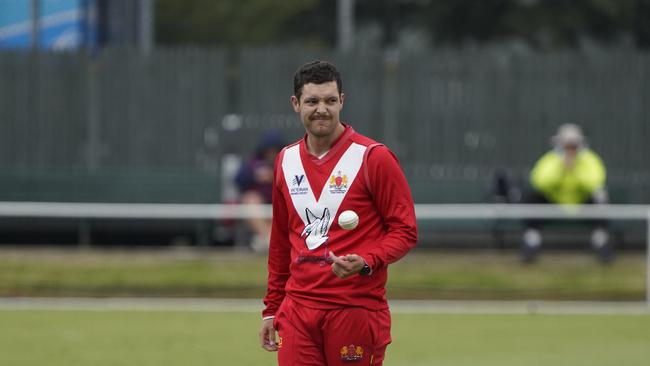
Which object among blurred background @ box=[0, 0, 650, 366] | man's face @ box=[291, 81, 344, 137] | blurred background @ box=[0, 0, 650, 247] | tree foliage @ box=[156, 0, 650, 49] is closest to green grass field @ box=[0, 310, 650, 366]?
blurred background @ box=[0, 0, 650, 366]

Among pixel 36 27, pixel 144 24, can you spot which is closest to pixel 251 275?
pixel 36 27

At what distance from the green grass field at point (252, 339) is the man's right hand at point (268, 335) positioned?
3942 millimetres

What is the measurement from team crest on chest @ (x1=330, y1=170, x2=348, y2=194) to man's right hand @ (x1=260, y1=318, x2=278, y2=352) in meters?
0.71

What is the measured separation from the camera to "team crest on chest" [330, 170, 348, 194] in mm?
5617

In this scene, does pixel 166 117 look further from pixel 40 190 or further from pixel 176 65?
pixel 40 190

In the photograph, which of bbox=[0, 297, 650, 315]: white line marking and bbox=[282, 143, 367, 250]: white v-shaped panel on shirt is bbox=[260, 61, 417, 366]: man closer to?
bbox=[282, 143, 367, 250]: white v-shaped panel on shirt

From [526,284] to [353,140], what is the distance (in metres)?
9.41

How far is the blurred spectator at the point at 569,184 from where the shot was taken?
15.7 metres

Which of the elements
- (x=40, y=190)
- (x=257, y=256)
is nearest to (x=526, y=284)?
(x=257, y=256)

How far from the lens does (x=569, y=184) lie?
52.0 ft

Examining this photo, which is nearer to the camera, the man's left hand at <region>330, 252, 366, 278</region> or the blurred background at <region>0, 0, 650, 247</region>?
the man's left hand at <region>330, 252, 366, 278</region>

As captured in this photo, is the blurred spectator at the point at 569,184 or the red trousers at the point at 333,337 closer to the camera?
the red trousers at the point at 333,337

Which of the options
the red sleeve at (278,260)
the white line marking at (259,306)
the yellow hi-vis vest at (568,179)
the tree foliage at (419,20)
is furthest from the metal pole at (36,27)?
the tree foliage at (419,20)

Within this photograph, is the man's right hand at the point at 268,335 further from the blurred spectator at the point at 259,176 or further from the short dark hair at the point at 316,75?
the blurred spectator at the point at 259,176
